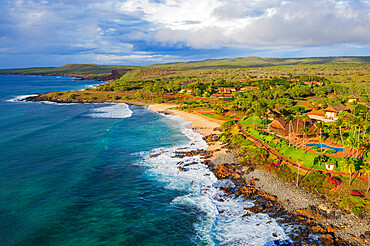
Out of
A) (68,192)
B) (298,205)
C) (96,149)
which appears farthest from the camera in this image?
(96,149)

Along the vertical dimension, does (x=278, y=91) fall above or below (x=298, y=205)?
above

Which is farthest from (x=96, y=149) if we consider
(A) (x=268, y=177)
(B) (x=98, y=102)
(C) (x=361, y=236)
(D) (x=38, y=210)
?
(B) (x=98, y=102)

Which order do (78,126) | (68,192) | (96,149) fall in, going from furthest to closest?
(78,126)
(96,149)
(68,192)

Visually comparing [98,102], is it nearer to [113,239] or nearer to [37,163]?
[37,163]

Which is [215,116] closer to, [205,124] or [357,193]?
[205,124]

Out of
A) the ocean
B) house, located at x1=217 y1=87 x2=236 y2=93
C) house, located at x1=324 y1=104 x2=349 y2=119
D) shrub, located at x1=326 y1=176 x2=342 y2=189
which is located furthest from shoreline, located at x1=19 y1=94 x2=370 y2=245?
house, located at x1=217 y1=87 x2=236 y2=93

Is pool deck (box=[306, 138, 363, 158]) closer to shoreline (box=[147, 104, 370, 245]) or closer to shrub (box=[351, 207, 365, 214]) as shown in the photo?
shoreline (box=[147, 104, 370, 245])

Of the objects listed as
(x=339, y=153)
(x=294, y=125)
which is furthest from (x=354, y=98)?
(x=339, y=153)
